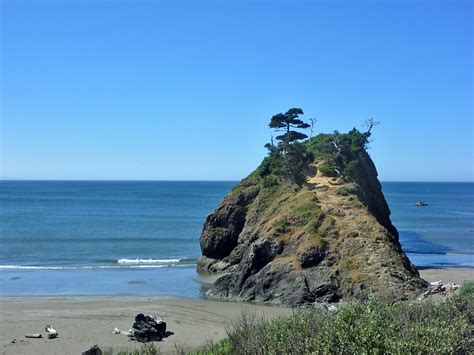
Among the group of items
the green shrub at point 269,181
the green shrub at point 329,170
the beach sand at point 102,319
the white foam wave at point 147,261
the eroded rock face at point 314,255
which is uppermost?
the green shrub at point 329,170

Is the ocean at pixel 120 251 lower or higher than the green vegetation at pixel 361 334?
lower

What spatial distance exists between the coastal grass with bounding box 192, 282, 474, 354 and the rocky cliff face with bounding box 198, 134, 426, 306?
1500 centimetres

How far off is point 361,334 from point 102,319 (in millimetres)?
20017

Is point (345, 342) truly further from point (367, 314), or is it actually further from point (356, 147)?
point (356, 147)

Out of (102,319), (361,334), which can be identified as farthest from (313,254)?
(361,334)

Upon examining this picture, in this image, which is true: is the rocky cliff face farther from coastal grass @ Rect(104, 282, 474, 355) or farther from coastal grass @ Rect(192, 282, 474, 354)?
coastal grass @ Rect(192, 282, 474, 354)

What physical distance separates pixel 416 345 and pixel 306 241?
74.5 feet

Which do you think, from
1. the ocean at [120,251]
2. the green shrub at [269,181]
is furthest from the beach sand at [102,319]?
the green shrub at [269,181]

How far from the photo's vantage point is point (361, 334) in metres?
10.9

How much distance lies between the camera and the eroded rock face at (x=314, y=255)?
3002 cm

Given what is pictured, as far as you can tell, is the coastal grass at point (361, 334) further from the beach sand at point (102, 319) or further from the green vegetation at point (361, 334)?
the beach sand at point (102, 319)

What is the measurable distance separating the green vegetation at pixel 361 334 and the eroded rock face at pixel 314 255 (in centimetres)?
1469

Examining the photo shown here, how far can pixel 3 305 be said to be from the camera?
102 ft

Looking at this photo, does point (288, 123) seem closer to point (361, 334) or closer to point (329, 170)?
point (329, 170)
